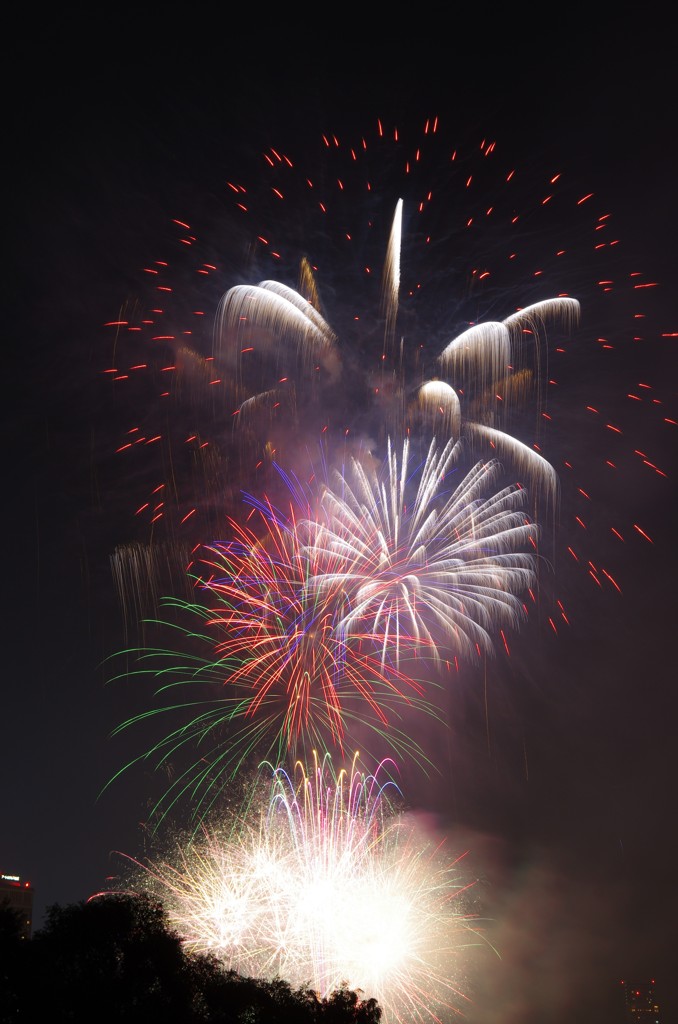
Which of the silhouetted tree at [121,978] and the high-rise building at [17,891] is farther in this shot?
the high-rise building at [17,891]

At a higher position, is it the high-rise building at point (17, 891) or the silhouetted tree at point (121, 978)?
the silhouetted tree at point (121, 978)

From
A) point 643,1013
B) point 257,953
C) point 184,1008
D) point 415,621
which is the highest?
point 415,621

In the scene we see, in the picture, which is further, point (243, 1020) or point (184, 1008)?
point (243, 1020)

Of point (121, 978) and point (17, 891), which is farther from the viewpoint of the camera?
point (17, 891)

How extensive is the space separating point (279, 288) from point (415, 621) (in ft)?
40.0

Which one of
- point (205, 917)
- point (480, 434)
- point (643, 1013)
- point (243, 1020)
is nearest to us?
point (243, 1020)

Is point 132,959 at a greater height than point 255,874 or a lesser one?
greater

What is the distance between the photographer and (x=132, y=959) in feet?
75.5

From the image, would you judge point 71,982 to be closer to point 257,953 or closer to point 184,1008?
point 184,1008

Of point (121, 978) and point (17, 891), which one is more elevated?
point (121, 978)

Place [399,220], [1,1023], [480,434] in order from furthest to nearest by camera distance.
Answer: [480,434], [399,220], [1,1023]

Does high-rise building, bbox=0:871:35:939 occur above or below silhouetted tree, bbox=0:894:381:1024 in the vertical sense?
below

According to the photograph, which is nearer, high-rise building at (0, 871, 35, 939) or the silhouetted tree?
the silhouetted tree

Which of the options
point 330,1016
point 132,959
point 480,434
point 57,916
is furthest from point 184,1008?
point 480,434
